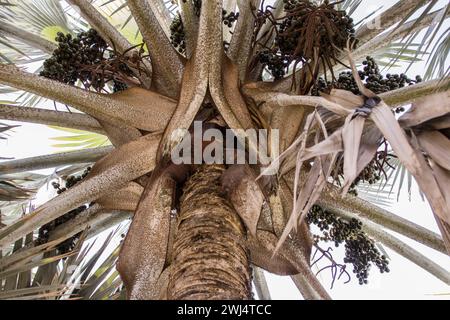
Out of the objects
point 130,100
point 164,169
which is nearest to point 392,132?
point 164,169

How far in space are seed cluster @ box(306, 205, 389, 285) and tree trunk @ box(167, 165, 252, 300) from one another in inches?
32.6

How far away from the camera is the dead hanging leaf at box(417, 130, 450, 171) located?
1891 millimetres

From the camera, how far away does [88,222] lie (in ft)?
11.1

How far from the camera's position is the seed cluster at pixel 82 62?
3238 mm

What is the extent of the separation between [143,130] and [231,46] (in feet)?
2.36

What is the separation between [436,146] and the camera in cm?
195

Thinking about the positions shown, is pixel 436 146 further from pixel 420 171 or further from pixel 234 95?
pixel 234 95

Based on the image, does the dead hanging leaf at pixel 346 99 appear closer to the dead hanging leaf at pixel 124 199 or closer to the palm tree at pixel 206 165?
the palm tree at pixel 206 165

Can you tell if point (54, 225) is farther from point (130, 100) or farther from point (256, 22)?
point (256, 22)

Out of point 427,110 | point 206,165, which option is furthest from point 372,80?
point 427,110

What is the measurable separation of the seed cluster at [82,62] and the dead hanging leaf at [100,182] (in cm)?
52

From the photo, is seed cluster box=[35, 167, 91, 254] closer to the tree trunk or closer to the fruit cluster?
the tree trunk

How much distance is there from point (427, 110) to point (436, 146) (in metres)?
0.13

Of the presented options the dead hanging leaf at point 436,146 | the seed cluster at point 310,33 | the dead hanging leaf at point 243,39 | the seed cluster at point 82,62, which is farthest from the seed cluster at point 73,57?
the dead hanging leaf at point 436,146
